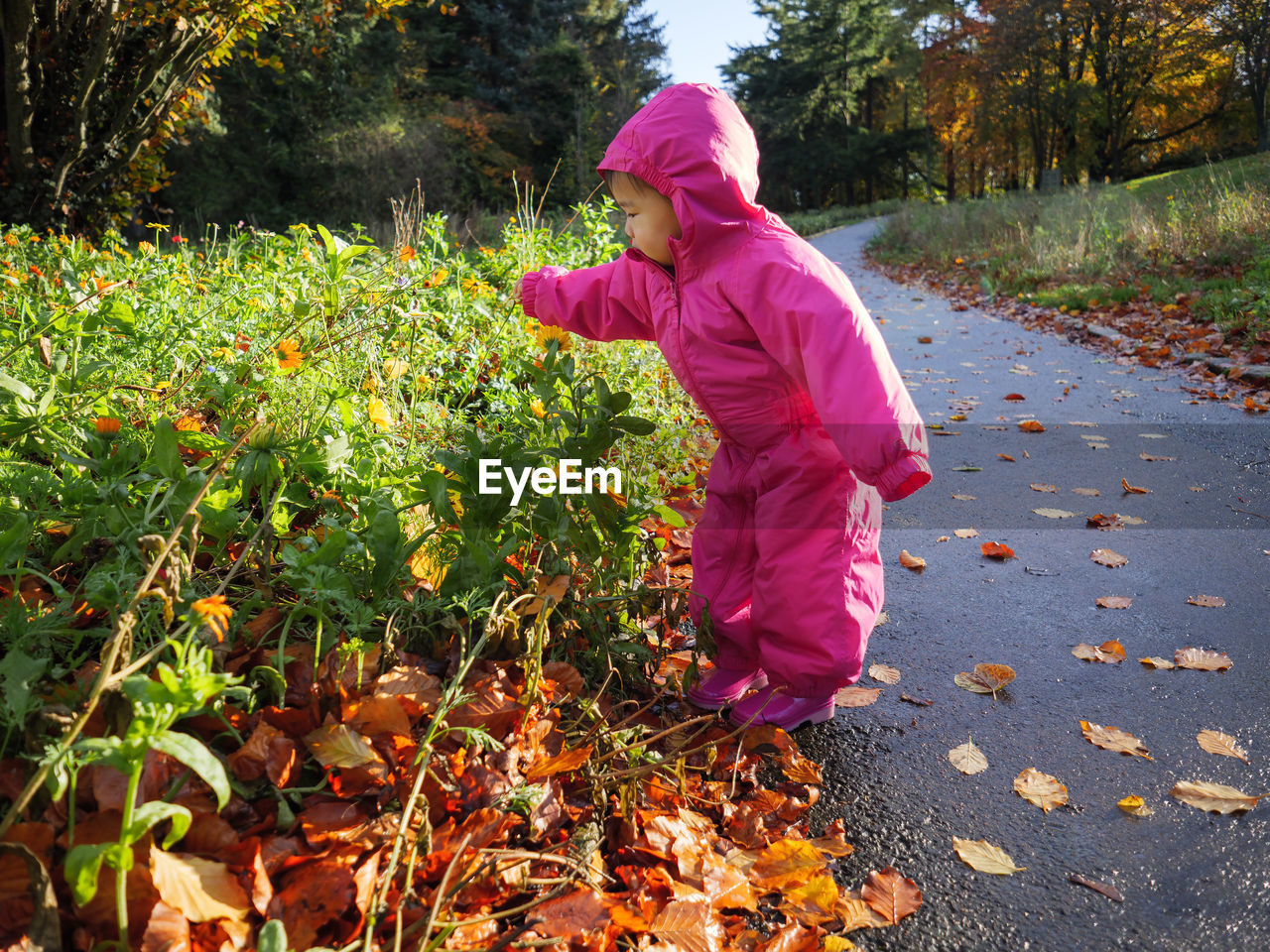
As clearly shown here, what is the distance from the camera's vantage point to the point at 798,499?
82.7 inches

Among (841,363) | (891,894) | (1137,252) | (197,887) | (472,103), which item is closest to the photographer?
(197,887)

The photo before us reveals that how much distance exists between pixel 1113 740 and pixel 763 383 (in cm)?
124

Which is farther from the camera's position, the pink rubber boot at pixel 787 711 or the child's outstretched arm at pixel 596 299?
the child's outstretched arm at pixel 596 299

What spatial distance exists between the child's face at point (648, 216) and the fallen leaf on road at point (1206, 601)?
2.10 meters

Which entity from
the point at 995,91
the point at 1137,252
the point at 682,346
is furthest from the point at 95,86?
the point at 995,91

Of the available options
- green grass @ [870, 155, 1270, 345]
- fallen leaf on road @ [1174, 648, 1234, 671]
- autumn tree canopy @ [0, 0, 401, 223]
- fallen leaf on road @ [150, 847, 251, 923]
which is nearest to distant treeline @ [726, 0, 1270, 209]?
green grass @ [870, 155, 1270, 345]

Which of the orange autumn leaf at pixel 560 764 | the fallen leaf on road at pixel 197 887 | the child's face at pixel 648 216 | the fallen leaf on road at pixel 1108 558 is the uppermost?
the child's face at pixel 648 216

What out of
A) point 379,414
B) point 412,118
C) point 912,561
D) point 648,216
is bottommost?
point 912,561

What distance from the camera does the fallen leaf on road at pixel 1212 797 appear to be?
71.8 inches

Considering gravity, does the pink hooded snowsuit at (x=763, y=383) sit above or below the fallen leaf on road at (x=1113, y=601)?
above

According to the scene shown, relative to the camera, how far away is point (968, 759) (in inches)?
80.6

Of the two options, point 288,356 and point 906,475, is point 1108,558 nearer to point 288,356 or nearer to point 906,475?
point 906,475

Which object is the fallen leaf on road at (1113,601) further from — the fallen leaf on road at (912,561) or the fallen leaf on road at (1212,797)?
the fallen leaf on road at (1212,797)

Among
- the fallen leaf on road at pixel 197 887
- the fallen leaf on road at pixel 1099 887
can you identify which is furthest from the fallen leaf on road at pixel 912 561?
the fallen leaf on road at pixel 197 887
